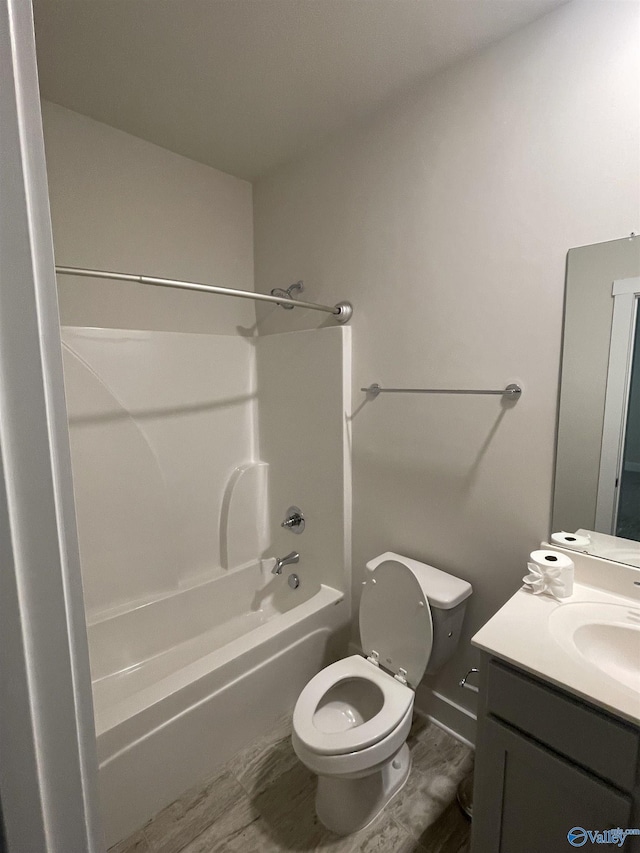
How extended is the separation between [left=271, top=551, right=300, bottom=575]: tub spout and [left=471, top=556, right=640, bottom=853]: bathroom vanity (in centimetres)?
129

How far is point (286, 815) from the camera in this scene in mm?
1498

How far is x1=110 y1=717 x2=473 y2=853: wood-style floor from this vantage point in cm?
140

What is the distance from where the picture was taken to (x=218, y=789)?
1.59m

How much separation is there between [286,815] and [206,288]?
6.49ft

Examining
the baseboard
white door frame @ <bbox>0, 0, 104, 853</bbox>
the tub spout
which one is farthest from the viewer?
the tub spout

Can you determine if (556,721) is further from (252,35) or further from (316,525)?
(252,35)

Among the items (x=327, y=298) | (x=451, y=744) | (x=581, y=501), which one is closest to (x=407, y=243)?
(x=327, y=298)

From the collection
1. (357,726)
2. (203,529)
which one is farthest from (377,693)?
(203,529)

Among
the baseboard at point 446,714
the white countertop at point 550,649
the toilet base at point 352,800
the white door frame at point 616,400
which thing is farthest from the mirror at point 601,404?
the toilet base at point 352,800

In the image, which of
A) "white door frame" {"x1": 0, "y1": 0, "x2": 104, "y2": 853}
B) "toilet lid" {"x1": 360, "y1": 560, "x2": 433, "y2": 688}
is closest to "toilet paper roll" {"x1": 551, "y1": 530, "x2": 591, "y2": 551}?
"toilet lid" {"x1": 360, "y1": 560, "x2": 433, "y2": 688}

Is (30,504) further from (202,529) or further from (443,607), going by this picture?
(202,529)

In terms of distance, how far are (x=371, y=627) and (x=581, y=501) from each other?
3.18 feet

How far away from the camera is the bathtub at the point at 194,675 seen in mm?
1409

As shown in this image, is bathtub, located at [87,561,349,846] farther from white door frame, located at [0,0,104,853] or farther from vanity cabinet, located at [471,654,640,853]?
white door frame, located at [0,0,104,853]
